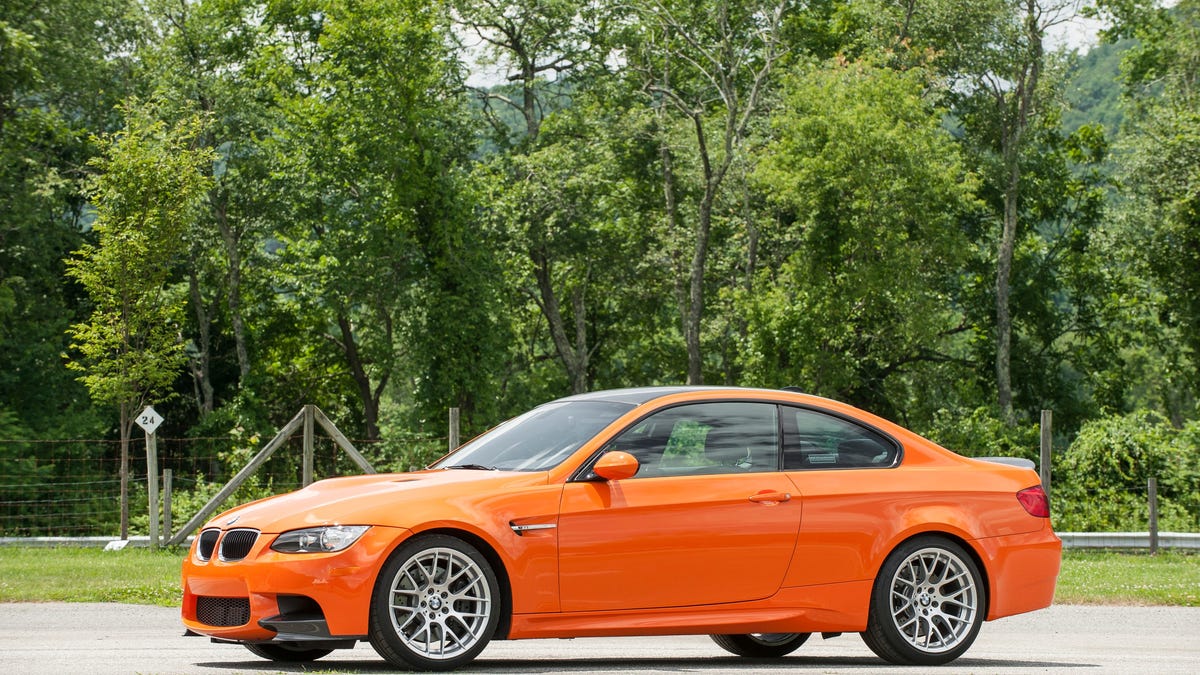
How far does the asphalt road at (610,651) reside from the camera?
8.47 metres

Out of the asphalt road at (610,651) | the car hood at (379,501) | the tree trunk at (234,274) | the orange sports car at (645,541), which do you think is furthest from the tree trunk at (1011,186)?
the car hood at (379,501)

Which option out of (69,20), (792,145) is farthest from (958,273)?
(69,20)

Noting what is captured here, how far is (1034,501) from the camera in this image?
9.37m

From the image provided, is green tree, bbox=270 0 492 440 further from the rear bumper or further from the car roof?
the rear bumper

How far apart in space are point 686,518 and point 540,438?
1050 millimetres

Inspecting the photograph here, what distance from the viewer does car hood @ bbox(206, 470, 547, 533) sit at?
7762 mm

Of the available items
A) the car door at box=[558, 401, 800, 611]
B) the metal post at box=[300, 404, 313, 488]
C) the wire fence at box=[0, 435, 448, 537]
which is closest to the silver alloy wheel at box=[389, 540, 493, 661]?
the car door at box=[558, 401, 800, 611]

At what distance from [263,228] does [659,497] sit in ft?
131

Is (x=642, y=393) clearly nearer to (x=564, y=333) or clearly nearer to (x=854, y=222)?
(x=854, y=222)

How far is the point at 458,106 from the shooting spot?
151 ft

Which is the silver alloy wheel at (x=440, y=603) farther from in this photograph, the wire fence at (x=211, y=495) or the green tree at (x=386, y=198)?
the green tree at (x=386, y=198)

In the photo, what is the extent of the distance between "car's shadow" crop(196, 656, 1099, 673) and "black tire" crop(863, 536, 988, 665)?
0.50 ft

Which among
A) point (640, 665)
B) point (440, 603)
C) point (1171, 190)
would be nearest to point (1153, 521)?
point (640, 665)

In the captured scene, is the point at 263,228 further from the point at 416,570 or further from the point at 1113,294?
the point at 416,570
